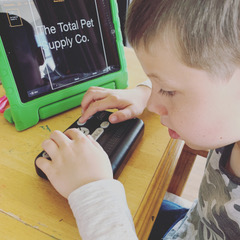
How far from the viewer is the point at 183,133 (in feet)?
1.37

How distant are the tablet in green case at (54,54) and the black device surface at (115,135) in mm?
108

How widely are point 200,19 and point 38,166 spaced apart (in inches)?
13.2

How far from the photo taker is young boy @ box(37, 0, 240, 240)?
0.30 meters

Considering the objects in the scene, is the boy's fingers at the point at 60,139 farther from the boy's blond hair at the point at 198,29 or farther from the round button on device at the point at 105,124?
the boy's blond hair at the point at 198,29

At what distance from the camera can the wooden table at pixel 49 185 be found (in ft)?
1.25

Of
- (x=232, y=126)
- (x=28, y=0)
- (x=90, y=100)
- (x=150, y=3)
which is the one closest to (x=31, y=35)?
(x=28, y=0)

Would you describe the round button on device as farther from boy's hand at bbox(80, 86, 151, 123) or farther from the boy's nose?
the boy's nose

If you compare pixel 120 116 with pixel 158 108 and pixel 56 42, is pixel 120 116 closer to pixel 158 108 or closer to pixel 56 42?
pixel 158 108

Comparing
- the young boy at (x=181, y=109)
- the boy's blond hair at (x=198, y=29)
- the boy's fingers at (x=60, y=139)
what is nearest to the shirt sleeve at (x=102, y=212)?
the young boy at (x=181, y=109)

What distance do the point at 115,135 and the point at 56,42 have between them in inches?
10.0

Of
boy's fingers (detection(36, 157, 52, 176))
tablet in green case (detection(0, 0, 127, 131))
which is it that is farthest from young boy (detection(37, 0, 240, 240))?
tablet in green case (detection(0, 0, 127, 131))

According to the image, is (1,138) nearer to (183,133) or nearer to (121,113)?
(121,113)

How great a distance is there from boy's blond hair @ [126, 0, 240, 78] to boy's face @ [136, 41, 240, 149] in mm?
14

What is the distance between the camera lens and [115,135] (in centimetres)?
50
